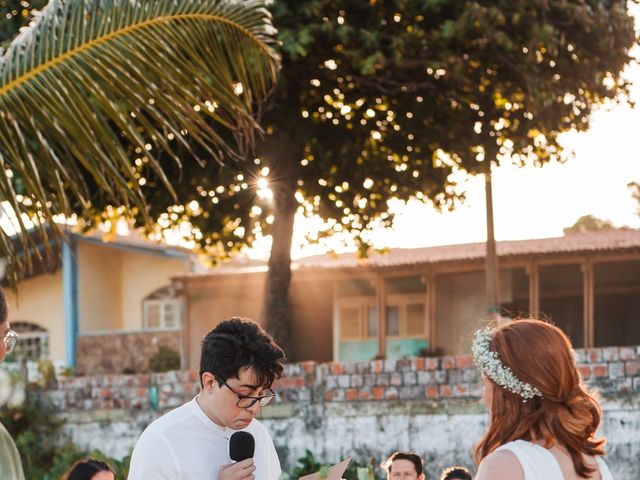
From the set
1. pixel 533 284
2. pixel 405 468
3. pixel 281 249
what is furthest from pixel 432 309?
pixel 405 468

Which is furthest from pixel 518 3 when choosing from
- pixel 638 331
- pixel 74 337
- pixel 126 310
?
pixel 126 310

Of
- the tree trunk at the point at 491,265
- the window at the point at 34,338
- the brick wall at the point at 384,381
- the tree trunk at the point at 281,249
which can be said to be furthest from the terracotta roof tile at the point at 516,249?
the window at the point at 34,338

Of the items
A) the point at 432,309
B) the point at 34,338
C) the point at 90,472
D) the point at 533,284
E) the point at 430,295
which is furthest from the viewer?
the point at 34,338

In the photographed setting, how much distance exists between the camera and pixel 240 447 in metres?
4.36

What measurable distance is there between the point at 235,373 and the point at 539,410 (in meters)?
1.08

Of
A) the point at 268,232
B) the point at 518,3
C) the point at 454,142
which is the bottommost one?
the point at 268,232

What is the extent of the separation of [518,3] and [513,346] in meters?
14.4

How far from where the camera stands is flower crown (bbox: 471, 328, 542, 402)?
13.0ft

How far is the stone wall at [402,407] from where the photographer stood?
1403 centimetres

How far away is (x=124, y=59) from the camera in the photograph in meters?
→ 6.40

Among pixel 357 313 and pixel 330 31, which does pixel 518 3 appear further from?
pixel 357 313

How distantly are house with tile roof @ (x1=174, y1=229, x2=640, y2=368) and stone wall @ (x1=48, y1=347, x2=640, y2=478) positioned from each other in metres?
10.6

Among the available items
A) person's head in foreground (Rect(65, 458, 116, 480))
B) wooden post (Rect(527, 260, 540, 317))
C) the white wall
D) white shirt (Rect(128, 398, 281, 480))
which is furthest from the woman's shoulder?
the white wall

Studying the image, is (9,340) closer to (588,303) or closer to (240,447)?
(240,447)
